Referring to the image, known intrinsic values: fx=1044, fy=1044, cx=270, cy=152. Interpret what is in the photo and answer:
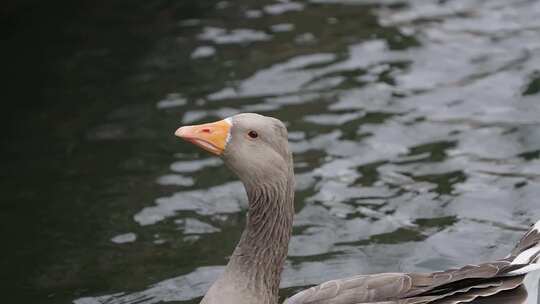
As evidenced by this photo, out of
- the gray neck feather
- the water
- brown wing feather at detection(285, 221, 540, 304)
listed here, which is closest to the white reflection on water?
the water

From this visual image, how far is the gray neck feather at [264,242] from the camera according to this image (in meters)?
5.88

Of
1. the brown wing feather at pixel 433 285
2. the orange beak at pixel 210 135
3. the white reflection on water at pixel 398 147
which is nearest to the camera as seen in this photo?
the brown wing feather at pixel 433 285

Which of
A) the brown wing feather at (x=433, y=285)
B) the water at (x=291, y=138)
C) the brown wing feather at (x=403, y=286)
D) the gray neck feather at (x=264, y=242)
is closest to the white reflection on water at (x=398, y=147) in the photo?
the water at (x=291, y=138)

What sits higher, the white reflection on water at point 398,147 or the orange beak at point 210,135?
the orange beak at point 210,135

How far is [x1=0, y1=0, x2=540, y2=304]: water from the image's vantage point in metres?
7.27

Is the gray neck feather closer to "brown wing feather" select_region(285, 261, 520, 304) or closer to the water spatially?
"brown wing feather" select_region(285, 261, 520, 304)

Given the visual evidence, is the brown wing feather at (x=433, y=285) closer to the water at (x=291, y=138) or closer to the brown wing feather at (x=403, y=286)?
the brown wing feather at (x=403, y=286)

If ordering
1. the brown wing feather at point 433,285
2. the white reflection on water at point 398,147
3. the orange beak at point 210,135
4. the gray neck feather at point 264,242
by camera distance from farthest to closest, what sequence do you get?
the white reflection on water at point 398,147 → the gray neck feather at point 264,242 → the orange beak at point 210,135 → the brown wing feather at point 433,285

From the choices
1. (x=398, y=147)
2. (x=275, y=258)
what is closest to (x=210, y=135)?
(x=275, y=258)

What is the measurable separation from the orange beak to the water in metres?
Answer: 1.44

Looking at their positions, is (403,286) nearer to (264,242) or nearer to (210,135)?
(264,242)

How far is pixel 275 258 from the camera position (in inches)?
235

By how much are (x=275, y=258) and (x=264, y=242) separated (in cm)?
11

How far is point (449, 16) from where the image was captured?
11711mm
